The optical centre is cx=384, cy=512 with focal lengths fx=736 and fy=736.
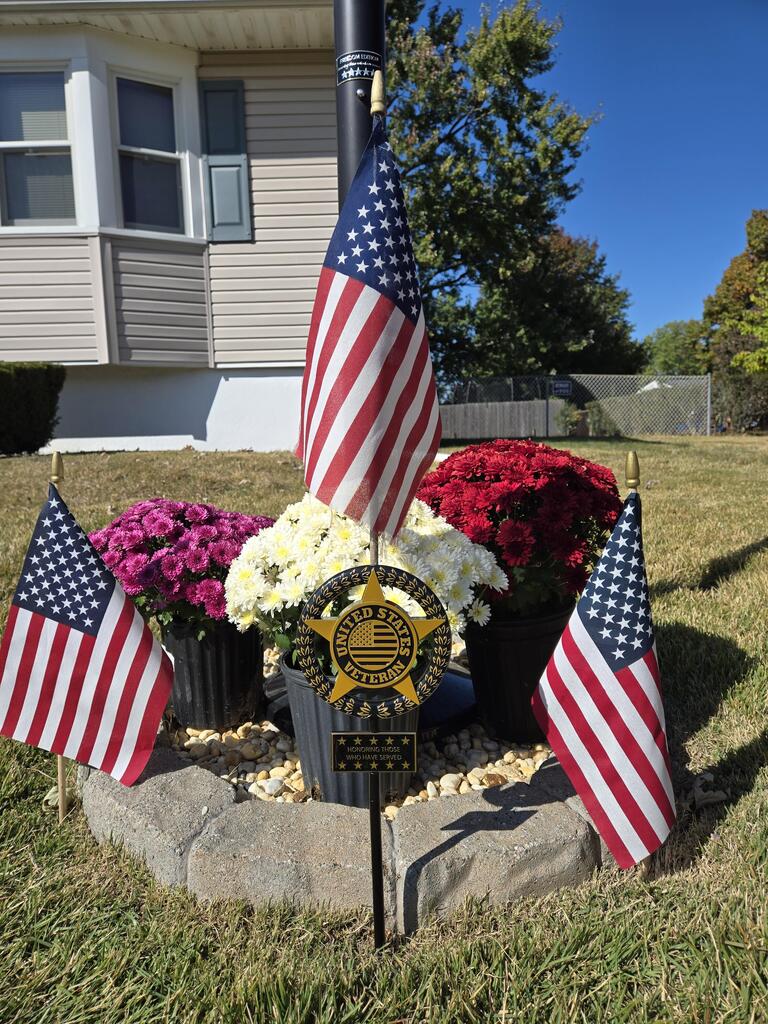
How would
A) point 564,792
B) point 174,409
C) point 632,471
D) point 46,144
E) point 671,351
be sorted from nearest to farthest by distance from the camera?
1. point 632,471
2. point 564,792
3. point 46,144
4. point 174,409
5. point 671,351

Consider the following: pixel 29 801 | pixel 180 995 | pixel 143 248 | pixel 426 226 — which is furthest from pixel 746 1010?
pixel 426 226

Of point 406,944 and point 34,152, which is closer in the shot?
point 406,944

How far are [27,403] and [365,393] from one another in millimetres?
7471

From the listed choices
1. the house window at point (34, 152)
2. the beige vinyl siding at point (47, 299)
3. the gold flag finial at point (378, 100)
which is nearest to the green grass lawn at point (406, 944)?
the gold flag finial at point (378, 100)

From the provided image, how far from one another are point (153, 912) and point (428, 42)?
19.3 metres

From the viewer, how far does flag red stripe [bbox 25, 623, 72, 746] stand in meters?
2.17

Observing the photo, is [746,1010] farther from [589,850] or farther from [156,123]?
[156,123]

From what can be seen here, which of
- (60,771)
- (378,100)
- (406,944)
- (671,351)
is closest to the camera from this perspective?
(378,100)

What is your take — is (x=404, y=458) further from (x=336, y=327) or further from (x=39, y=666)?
(x=39, y=666)

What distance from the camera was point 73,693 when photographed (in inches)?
85.7

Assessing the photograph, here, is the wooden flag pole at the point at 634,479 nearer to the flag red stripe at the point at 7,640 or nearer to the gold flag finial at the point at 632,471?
the gold flag finial at the point at 632,471

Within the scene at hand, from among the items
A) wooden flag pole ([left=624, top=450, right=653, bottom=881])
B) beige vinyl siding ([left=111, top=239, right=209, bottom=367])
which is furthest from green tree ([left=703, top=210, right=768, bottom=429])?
wooden flag pole ([left=624, top=450, right=653, bottom=881])

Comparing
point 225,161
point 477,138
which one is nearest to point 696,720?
point 225,161

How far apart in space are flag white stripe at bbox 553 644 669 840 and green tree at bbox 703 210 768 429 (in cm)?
2112
